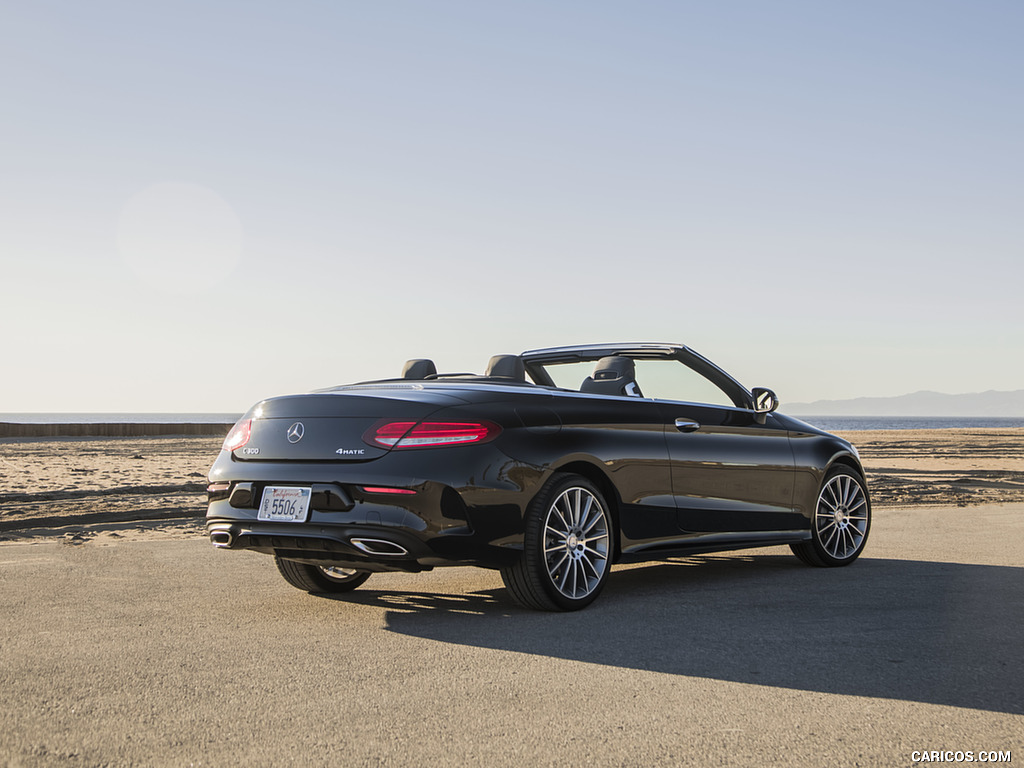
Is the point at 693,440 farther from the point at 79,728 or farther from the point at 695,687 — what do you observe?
the point at 79,728

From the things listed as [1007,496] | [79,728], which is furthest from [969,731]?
[1007,496]

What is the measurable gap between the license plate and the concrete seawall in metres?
47.1

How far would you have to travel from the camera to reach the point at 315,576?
21.2ft

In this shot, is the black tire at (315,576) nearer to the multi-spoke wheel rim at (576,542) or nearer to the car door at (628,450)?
the multi-spoke wheel rim at (576,542)

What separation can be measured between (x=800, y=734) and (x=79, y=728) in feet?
8.11

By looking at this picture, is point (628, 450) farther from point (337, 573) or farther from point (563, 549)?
point (337, 573)

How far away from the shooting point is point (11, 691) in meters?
4.00

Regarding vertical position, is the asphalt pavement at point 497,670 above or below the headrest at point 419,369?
below

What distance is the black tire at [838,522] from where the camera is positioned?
311 inches

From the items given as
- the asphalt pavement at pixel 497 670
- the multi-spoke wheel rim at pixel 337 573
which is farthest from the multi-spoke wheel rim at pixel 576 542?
the multi-spoke wheel rim at pixel 337 573

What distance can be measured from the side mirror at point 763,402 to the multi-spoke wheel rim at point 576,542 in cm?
203

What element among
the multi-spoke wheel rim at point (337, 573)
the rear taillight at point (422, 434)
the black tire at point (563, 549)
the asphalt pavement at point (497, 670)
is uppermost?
the rear taillight at point (422, 434)

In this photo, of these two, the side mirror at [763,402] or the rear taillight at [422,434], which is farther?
the side mirror at [763,402]

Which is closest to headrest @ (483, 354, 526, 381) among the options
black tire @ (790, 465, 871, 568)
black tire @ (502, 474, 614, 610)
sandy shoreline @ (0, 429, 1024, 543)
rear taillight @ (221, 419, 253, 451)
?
black tire @ (502, 474, 614, 610)
